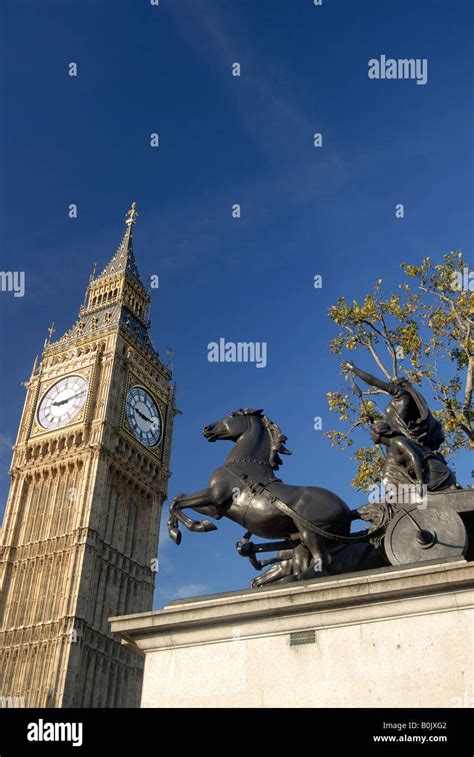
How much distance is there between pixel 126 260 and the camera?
2795 inches

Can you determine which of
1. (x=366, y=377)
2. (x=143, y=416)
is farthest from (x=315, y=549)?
(x=143, y=416)

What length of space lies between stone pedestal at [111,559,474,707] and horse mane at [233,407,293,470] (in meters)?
1.81

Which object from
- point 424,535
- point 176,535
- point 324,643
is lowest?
point 324,643

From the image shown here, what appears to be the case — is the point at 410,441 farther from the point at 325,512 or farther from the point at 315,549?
the point at 315,549

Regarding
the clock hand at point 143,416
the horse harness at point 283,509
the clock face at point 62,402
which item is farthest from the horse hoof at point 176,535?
the clock hand at point 143,416

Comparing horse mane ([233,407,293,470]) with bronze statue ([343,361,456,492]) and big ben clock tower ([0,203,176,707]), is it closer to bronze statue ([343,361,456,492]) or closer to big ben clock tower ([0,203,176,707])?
bronze statue ([343,361,456,492])

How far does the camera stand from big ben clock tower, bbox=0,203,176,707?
50.1 metres

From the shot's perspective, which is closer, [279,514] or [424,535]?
[424,535]

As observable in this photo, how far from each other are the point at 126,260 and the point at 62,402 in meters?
17.0

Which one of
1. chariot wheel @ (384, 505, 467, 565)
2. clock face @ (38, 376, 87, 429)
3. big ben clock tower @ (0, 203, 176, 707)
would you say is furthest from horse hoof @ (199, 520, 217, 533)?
clock face @ (38, 376, 87, 429)
